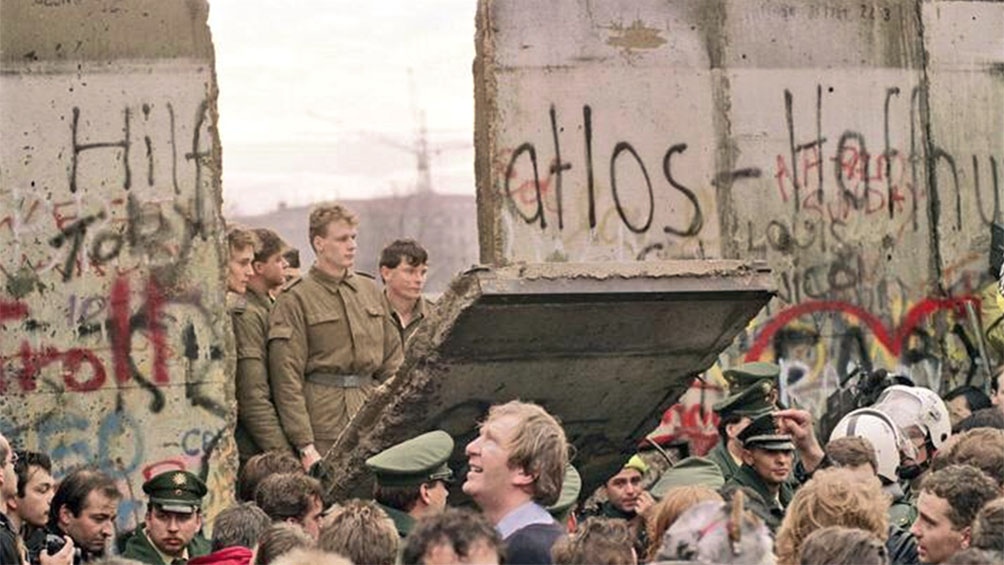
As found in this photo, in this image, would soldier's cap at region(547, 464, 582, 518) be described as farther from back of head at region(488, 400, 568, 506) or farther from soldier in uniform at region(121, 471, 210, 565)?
soldier in uniform at region(121, 471, 210, 565)

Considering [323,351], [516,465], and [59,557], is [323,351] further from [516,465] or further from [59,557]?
[516,465]

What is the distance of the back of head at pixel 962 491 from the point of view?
9.45 metres

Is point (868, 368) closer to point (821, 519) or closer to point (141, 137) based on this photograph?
point (141, 137)

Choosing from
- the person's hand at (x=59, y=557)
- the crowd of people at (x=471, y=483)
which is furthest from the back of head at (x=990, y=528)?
the person's hand at (x=59, y=557)

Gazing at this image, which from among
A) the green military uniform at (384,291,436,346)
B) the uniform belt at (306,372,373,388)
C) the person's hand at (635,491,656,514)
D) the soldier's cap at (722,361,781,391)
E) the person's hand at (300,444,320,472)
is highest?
the green military uniform at (384,291,436,346)

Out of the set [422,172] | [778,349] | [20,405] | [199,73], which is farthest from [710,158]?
[422,172]

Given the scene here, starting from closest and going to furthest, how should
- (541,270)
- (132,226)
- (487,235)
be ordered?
A: 1. (541,270)
2. (132,226)
3. (487,235)

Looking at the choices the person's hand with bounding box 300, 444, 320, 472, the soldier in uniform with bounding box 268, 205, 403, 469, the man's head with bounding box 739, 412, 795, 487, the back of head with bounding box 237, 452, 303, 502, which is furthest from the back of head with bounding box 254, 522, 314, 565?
the soldier in uniform with bounding box 268, 205, 403, 469

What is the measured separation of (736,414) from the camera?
12.2 meters

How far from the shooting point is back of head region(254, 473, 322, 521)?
1061 centimetres

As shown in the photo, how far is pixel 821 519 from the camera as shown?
8.97m

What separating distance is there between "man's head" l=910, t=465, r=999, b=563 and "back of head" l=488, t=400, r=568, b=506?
162cm

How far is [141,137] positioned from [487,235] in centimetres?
247

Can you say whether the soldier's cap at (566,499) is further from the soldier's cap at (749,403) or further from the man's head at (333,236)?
the man's head at (333,236)
